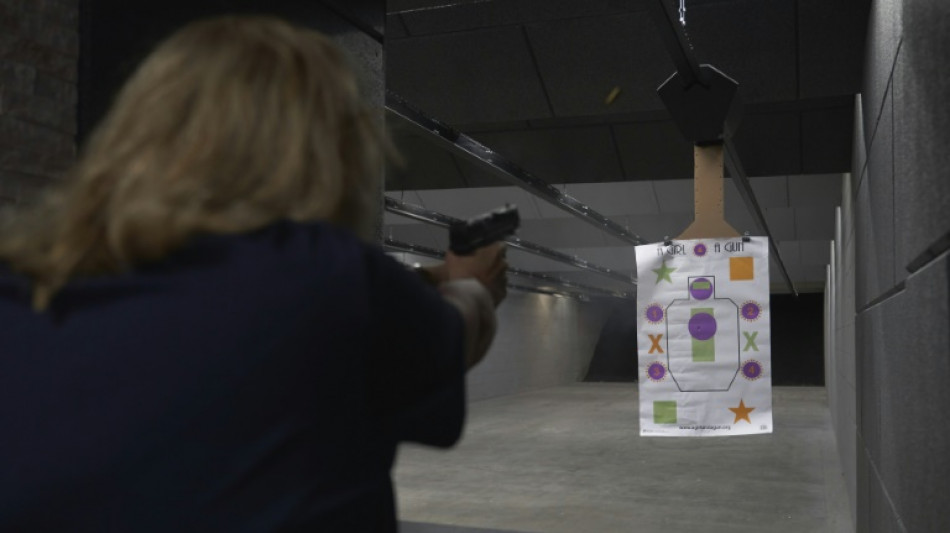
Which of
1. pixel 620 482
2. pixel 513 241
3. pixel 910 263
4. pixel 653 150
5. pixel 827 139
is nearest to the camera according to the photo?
pixel 910 263

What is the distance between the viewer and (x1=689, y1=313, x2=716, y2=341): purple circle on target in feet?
12.9

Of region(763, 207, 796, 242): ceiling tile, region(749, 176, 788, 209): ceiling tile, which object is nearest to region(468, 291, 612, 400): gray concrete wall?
region(763, 207, 796, 242): ceiling tile

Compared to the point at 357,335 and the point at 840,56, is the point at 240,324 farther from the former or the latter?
the point at 840,56

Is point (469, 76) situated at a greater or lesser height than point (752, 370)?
greater

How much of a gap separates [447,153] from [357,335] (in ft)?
19.5

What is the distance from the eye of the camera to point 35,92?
6.48 feet

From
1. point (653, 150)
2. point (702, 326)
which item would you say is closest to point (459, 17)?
point (702, 326)

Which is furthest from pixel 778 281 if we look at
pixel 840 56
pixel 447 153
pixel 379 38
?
pixel 379 38

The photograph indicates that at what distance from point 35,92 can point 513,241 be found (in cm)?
817

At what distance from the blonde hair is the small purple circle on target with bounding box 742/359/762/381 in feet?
10.7

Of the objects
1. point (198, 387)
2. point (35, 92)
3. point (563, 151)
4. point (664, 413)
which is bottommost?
point (664, 413)

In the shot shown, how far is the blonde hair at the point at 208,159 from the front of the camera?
0.76 metres

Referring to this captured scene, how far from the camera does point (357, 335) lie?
75 cm

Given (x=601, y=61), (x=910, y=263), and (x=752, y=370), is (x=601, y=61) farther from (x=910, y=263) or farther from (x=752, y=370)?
(x=910, y=263)
